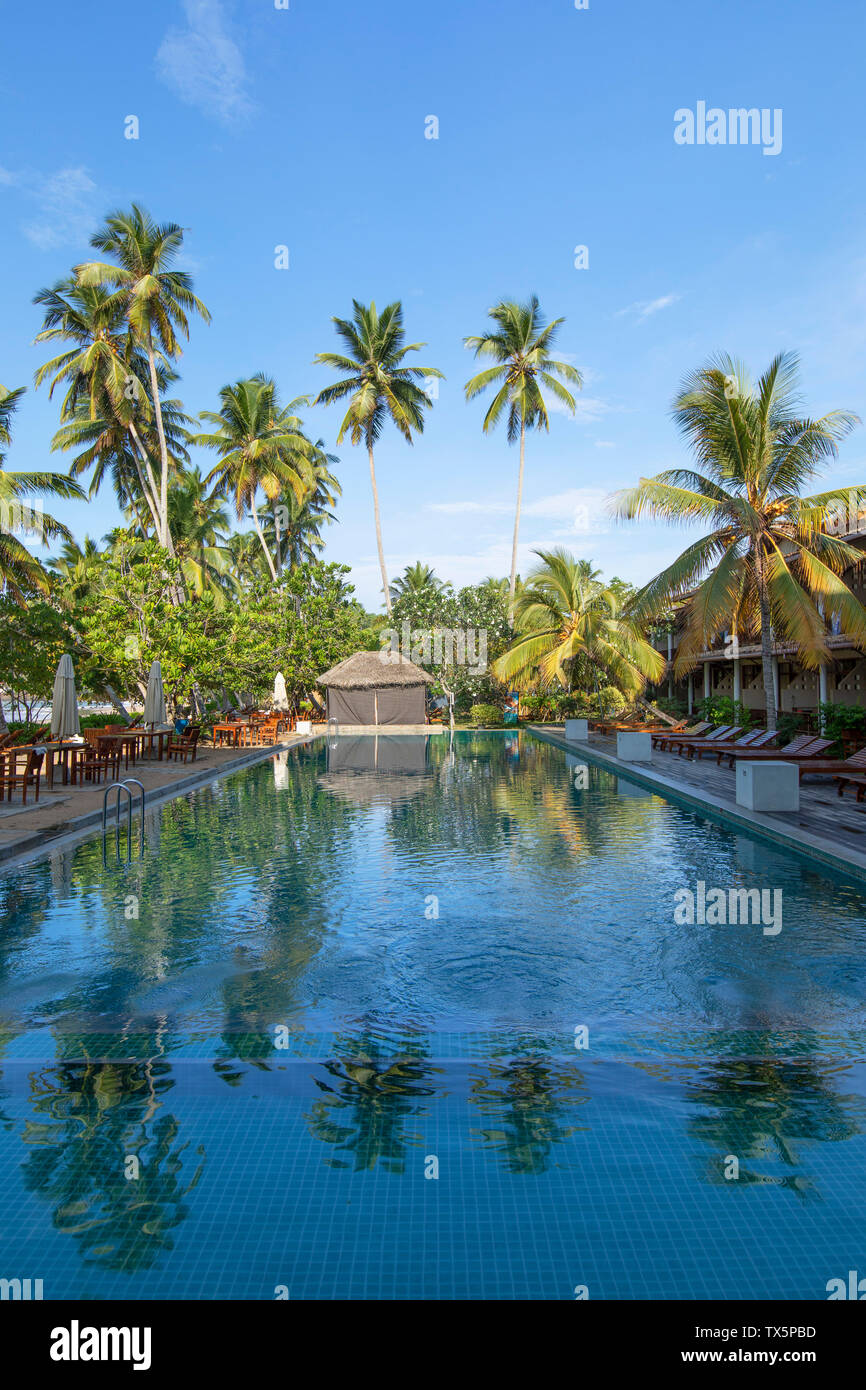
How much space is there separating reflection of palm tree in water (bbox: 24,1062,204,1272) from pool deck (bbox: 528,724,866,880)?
21.7 feet

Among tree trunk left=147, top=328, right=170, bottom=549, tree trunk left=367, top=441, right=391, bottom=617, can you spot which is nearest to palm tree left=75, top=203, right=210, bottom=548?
tree trunk left=147, top=328, right=170, bottom=549

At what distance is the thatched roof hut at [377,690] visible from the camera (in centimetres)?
3459

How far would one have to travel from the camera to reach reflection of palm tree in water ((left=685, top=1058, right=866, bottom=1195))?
11.2ft

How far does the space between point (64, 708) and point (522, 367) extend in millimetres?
27739

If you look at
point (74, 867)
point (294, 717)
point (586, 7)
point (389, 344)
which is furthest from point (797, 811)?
point (389, 344)

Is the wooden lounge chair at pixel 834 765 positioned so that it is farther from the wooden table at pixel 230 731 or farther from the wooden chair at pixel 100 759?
the wooden table at pixel 230 731

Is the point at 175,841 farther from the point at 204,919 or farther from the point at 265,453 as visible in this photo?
the point at 265,453

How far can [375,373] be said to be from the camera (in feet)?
117

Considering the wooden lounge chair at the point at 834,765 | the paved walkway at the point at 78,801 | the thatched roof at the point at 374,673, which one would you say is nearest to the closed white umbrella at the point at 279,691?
the thatched roof at the point at 374,673

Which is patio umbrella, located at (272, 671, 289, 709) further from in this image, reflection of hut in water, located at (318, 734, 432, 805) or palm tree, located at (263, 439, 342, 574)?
palm tree, located at (263, 439, 342, 574)

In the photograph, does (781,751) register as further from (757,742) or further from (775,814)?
(775,814)

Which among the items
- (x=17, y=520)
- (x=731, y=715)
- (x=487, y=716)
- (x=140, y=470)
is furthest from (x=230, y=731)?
(x=731, y=715)

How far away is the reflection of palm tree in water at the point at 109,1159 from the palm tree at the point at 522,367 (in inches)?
1288

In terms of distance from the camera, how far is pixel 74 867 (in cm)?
861
